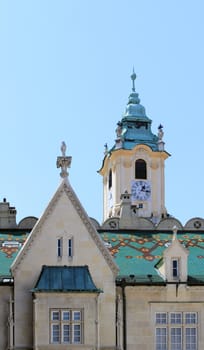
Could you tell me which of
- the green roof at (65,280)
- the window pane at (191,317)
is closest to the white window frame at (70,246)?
the green roof at (65,280)

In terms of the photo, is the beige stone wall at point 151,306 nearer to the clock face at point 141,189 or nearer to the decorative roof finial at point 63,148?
the decorative roof finial at point 63,148

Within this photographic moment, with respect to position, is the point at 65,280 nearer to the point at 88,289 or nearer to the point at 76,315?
the point at 88,289

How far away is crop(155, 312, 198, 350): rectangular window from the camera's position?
60.0m

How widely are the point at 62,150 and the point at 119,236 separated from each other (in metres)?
6.46

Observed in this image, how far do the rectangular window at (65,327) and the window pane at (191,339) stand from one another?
568 cm

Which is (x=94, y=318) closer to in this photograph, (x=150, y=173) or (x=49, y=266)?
(x=49, y=266)

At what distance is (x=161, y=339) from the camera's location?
60.1 metres

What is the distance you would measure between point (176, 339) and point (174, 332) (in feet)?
1.22

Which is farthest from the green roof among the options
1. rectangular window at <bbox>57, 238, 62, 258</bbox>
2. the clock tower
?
the clock tower

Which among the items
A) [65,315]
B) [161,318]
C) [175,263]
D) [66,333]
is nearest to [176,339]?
[161,318]

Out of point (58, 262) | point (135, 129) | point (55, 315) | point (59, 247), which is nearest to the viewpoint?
point (55, 315)

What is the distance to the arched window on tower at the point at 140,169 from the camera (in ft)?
430

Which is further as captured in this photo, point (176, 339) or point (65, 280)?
point (176, 339)

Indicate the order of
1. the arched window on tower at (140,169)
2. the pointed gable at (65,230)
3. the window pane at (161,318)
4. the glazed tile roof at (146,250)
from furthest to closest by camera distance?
the arched window on tower at (140,169) < the glazed tile roof at (146,250) < the window pane at (161,318) < the pointed gable at (65,230)
